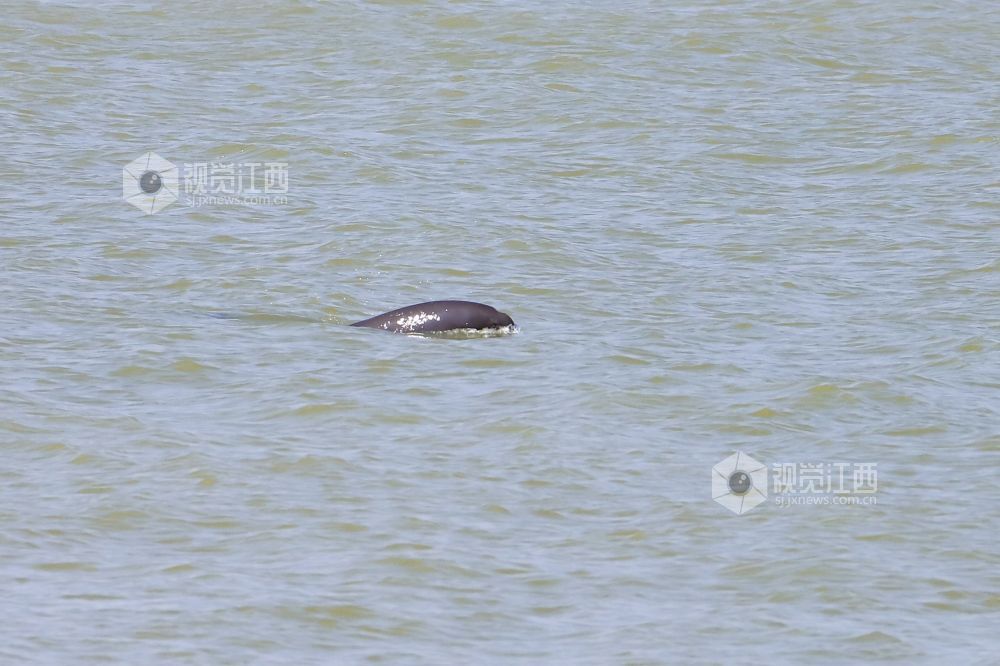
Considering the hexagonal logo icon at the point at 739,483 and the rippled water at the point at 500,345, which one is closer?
the rippled water at the point at 500,345

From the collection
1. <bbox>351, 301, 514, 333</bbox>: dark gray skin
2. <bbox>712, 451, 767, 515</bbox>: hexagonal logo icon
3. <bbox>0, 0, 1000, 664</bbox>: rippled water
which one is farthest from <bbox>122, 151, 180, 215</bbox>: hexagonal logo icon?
<bbox>712, 451, 767, 515</bbox>: hexagonal logo icon

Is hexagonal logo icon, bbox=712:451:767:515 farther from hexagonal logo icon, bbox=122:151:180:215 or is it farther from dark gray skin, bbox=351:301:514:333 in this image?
hexagonal logo icon, bbox=122:151:180:215

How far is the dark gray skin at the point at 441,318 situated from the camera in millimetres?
11484

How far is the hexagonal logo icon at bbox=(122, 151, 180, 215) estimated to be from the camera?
1504 centimetres

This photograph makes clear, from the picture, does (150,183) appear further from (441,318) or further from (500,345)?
(500,345)

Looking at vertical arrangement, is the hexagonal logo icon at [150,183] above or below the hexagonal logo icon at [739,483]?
below

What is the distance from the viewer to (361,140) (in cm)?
1719

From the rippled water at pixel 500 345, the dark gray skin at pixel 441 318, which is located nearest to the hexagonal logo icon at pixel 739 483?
the rippled water at pixel 500 345

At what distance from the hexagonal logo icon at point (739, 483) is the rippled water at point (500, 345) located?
0.25 ft

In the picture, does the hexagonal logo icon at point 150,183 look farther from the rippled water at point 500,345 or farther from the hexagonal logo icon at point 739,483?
the hexagonal logo icon at point 739,483

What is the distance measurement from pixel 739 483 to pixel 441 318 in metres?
3.28

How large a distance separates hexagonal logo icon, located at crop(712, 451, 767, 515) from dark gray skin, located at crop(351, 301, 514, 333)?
268 centimetres

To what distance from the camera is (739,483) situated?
345 inches

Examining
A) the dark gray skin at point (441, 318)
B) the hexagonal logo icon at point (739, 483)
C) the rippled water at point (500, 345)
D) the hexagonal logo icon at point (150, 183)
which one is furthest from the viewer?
the hexagonal logo icon at point (150, 183)
